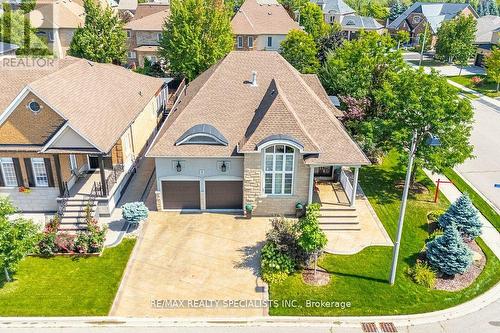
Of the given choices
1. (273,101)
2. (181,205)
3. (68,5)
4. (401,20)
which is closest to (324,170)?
(273,101)

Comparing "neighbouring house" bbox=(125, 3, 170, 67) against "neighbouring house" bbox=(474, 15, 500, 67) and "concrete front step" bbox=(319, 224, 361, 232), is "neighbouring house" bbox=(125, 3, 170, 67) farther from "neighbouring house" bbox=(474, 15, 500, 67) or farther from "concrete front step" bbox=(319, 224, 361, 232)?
"neighbouring house" bbox=(474, 15, 500, 67)

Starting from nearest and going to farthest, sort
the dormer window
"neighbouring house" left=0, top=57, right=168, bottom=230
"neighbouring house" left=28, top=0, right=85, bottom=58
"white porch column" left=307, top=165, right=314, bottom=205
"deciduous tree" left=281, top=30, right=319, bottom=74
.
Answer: "neighbouring house" left=0, top=57, right=168, bottom=230 → "white porch column" left=307, top=165, right=314, bottom=205 → the dormer window → "deciduous tree" left=281, top=30, right=319, bottom=74 → "neighbouring house" left=28, top=0, right=85, bottom=58

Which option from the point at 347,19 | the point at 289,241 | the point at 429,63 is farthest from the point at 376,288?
the point at 347,19

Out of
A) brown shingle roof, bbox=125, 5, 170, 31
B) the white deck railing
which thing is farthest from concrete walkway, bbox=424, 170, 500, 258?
brown shingle roof, bbox=125, 5, 170, 31

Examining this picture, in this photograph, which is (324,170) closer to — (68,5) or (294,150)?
(294,150)

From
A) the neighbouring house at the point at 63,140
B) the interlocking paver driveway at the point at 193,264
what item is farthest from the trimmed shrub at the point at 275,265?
the neighbouring house at the point at 63,140

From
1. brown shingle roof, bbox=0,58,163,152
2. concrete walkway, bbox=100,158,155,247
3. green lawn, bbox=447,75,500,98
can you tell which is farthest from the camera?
green lawn, bbox=447,75,500,98

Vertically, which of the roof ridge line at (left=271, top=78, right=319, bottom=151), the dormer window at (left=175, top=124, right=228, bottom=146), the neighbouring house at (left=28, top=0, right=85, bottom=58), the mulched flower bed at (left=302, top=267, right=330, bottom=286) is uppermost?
the neighbouring house at (left=28, top=0, right=85, bottom=58)
